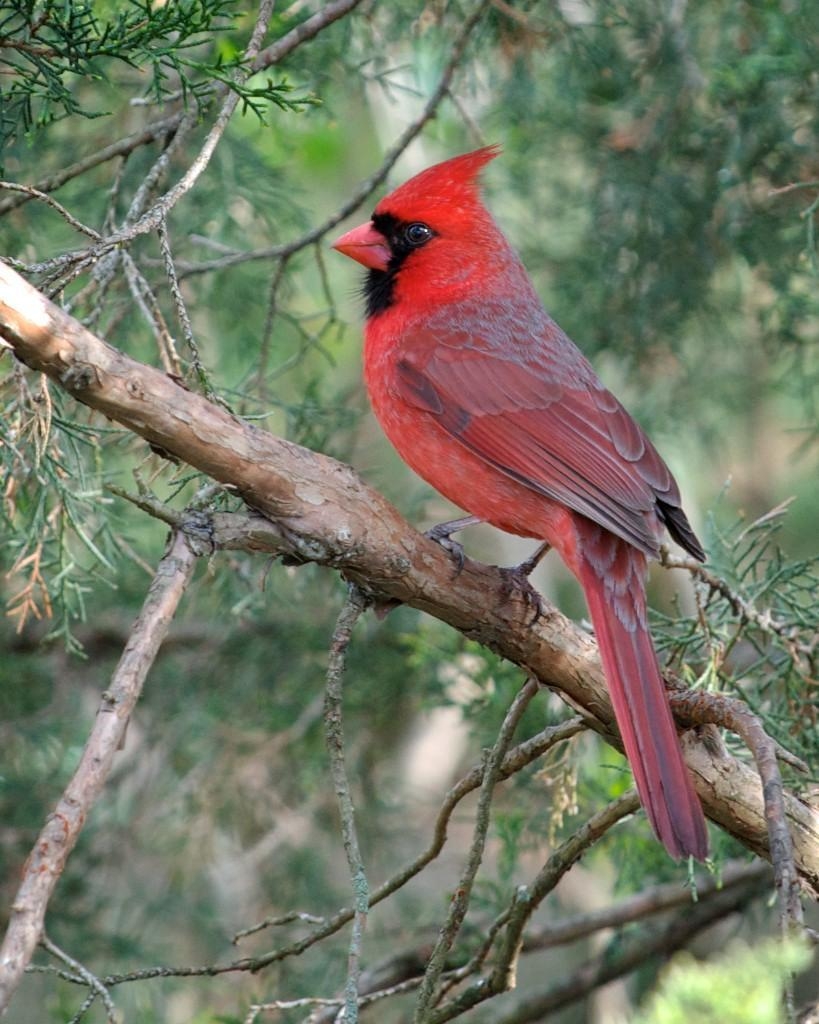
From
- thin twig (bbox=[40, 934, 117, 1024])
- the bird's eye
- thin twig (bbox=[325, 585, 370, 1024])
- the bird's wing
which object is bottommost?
thin twig (bbox=[40, 934, 117, 1024])

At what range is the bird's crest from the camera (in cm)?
335

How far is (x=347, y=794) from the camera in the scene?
1828 millimetres

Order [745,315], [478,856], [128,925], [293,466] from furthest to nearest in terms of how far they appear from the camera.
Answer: [745,315]
[128,925]
[478,856]
[293,466]

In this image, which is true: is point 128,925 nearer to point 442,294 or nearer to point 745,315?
point 442,294

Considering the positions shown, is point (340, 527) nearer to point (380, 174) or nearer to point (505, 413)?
point (505, 413)

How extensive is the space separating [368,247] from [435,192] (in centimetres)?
22

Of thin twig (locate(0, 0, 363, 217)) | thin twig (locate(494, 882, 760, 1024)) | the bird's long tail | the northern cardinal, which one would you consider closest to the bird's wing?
the northern cardinal

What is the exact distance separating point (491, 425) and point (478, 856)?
1167mm

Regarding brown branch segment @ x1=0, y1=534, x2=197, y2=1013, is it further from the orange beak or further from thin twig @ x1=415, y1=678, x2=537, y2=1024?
the orange beak

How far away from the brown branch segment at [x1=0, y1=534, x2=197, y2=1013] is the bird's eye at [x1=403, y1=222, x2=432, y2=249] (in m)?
1.81

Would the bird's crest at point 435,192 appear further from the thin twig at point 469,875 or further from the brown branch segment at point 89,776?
the brown branch segment at point 89,776

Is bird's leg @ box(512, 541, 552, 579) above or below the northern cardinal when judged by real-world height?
below

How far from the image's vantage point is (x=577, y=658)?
2.40 m

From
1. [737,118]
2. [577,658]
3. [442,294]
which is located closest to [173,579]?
[577,658]
